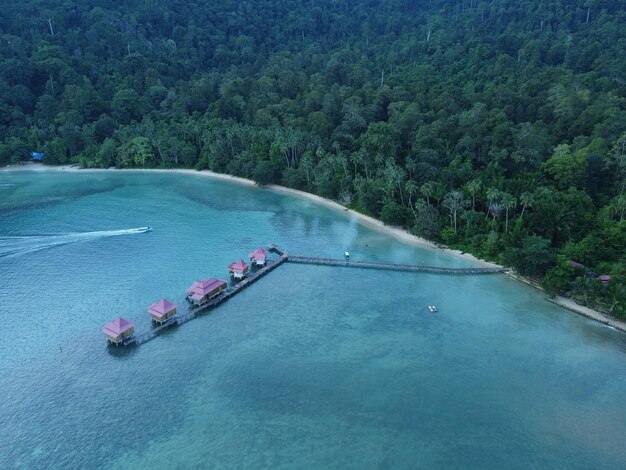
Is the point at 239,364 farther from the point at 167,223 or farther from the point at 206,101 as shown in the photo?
the point at 206,101

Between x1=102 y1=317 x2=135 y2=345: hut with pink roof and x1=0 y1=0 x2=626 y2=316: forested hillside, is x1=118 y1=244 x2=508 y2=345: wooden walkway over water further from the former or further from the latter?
x1=0 y1=0 x2=626 y2=316: forested hillside

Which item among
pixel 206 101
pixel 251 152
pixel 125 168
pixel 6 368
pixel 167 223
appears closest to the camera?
pixel 6 368

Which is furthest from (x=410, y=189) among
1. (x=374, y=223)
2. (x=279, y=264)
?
(x=279, y=264)

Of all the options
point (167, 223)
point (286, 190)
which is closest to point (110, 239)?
point (167, 223)

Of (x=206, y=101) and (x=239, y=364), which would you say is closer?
(x=239, y=364)

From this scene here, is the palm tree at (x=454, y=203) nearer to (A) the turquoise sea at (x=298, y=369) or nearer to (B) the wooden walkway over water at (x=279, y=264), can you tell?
(A) the turquoise sea at (x=298, y=369)

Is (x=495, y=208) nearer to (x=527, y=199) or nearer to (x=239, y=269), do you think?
(x=527, y=199)
